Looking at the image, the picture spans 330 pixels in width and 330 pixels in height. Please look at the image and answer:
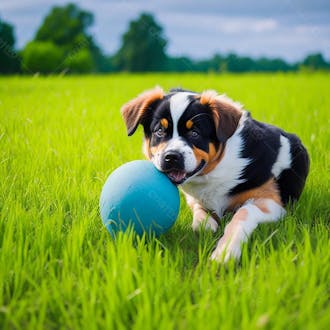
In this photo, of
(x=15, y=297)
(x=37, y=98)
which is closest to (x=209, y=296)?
(x=15, y=297)

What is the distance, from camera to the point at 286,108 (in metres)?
8.55

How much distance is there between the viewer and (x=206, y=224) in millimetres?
3328

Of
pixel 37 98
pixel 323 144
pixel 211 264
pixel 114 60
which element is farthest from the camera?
pixel 114 60

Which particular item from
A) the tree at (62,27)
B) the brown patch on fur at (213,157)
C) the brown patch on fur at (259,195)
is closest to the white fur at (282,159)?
the brown patch on fur at (259,195)

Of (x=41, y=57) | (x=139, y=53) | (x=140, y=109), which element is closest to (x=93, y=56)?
(x=41, y=57)

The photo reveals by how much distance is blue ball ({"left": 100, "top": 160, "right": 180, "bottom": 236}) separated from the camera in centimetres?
299

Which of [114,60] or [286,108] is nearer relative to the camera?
[286,108]

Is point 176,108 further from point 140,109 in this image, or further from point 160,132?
point 140,109

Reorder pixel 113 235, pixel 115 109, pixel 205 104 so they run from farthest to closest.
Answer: pixel 115 109, pixel 205 104, pixel 113 235

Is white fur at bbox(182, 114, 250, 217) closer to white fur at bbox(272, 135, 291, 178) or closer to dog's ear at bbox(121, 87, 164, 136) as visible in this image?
white fur at bbox(272, 135, 291, 178)

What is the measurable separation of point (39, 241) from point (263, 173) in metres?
1.79

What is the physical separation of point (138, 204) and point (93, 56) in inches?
1728

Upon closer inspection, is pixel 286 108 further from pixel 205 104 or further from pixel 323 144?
pixel 205 104

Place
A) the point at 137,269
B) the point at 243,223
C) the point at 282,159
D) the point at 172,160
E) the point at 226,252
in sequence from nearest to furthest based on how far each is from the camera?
1. the point at 137,269
2. the point at 226,252
3. the point at 243,223
4. the point at 172,160
5. the point at 282,159
